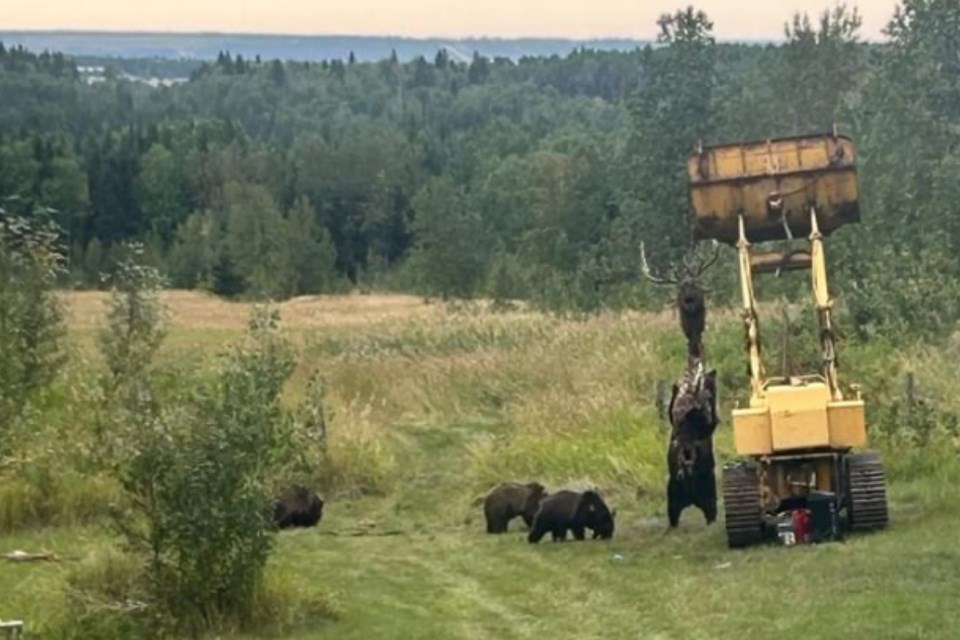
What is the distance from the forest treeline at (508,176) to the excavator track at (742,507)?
9.50m

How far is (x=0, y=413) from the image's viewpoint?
686 inches

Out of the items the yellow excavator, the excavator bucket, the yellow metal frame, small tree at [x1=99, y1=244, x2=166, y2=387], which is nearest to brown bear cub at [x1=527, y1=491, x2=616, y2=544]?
the yellow excavator

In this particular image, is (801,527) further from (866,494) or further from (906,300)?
(906,300)

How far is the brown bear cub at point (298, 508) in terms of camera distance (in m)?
17.7

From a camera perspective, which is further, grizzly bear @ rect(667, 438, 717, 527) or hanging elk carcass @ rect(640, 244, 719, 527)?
grizzly bear @ rect(667, 438, 717, 527)

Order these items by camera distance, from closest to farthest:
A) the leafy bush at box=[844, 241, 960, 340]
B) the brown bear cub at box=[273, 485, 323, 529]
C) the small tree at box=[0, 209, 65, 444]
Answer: the brown bear cub at box=[273, 485, 323, 529] < the small tree at box=[0, 209, 65, 444] < the leafy bush at box=[844, 241, 960, 340]

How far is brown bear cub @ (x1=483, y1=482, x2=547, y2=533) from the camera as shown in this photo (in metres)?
16.9

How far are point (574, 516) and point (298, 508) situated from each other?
3.34 meters

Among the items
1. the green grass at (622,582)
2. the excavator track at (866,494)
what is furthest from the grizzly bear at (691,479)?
the excavator track at (866,494)

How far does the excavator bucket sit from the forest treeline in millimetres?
8261

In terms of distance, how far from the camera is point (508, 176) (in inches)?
3809

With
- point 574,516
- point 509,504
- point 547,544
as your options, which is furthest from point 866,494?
point 509,504

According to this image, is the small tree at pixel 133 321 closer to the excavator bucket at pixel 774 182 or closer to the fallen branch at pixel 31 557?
the fallen branch at pixel 31 557

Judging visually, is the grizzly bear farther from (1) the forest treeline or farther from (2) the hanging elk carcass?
(1) the forest treeline
